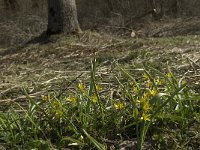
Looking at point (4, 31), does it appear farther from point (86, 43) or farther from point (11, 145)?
point (11, 145)

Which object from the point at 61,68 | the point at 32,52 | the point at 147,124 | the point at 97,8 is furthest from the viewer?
the point at 97,8

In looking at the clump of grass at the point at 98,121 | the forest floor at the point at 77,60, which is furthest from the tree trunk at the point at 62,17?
the clump of grass at the point at 98,121

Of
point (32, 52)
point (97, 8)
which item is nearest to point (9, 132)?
point (32, 52)

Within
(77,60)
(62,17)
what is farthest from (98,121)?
(62,17)

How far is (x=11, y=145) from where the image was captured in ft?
7.37

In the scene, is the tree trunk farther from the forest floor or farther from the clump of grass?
the clump of grass

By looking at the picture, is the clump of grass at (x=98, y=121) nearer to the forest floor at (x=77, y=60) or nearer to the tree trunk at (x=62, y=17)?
the forest floor at (x=77, y=60)

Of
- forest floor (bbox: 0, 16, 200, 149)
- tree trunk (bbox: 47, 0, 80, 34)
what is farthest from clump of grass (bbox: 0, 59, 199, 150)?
tree trunk (bbox: 47, 0, 80, 34)

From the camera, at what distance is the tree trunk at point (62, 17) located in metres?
8.02

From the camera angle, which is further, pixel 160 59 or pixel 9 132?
pixel 160 59

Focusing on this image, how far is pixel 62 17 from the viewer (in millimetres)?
8039

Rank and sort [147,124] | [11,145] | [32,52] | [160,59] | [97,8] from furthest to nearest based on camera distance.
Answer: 1. [97,8]
2. [32,52]
3. [160,59]
4. [11,145]
5. [147,124]

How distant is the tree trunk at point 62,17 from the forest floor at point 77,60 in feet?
0.89

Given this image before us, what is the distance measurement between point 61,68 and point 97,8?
32.2 ft
